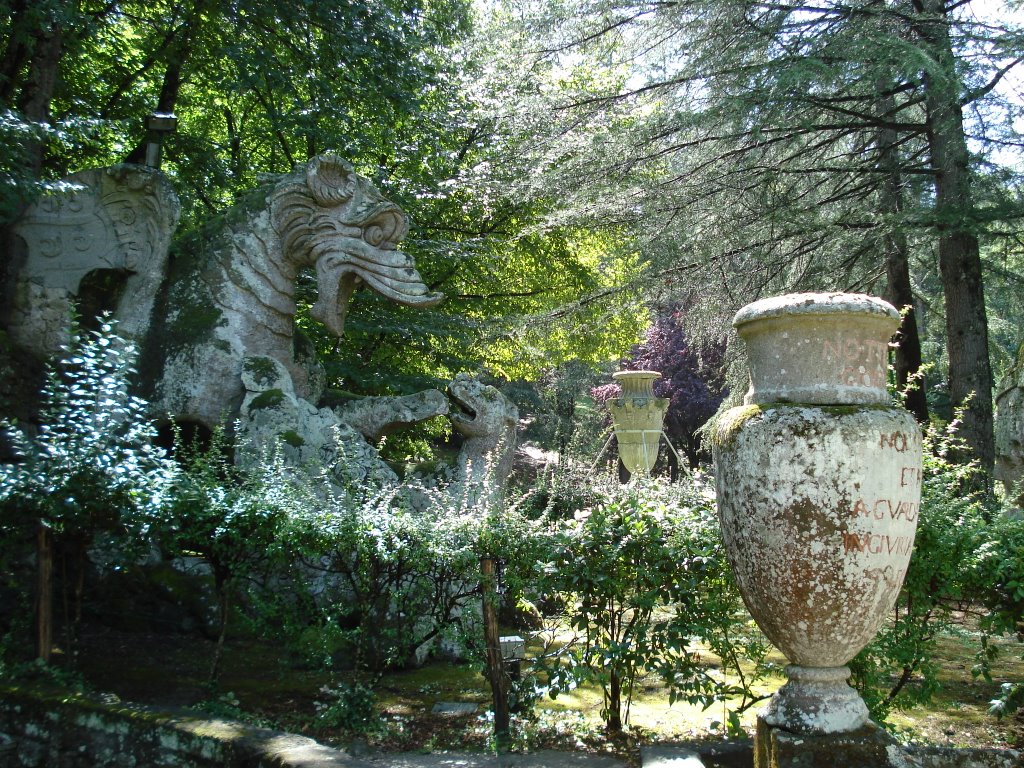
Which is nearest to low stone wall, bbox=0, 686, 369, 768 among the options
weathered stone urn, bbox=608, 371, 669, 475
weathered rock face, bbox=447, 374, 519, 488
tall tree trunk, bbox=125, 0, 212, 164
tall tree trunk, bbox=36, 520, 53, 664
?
tall tree trunk, bbox=36, 520, 53, 664

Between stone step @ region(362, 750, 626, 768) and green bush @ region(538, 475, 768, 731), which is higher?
green bush @ region(538, 475, 768, 731)

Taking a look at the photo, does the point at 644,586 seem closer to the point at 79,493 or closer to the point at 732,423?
the point at 732,423

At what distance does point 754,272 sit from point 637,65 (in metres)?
2.72

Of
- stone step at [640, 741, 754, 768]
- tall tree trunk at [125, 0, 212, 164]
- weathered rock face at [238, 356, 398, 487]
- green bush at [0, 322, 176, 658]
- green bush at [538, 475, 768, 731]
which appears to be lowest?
stone step at [640, 741, 754, 768]

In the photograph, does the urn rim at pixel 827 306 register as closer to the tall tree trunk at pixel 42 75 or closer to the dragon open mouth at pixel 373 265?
the dragon open mouth at pixel 373 265

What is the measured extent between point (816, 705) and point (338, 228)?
14.2ft

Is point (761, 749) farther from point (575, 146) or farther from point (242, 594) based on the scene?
point (575, 146)

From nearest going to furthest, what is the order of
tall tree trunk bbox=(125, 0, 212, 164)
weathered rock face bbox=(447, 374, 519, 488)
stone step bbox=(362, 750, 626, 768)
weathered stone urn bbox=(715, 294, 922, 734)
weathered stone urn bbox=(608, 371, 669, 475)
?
1. weathered stone urn bbox=(715, 294, 922, 734)
2. stone step bbox=(362, 750, 626, 768)
3. weathered rock face bbox=(447, 374, 519, 488)
4. tall tree trunk bbox=(125, 0, 212, 164)
5. weathered stone urn bbox=(608, 371, 669, 475)

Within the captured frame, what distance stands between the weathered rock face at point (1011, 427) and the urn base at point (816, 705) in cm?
456

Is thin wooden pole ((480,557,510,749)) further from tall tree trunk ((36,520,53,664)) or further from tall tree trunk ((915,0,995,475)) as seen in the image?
tall tree trunk ((915,0,995,475))

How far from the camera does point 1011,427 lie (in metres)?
7.25

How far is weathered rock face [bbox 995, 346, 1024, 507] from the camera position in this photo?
282 inches

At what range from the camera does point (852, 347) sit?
348 cm

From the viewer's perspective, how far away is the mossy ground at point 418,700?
4285 mm
